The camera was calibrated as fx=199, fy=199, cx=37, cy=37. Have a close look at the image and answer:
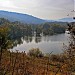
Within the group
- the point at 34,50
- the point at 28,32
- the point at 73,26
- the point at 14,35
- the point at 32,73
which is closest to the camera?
the point at 32,73

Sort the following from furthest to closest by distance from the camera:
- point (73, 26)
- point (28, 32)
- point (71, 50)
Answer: point (28, 32)
point (73, 26)
point (71, 50)

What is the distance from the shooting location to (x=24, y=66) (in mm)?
2678

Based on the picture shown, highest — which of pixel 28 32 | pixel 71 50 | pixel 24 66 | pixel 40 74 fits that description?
pixel 24 66

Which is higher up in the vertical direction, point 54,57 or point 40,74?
point 40,74

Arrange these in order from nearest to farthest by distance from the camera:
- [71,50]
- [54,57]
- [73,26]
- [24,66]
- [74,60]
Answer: [24,66], [74,60], [71,50], [73,26], [54,57]

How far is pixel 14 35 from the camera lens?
4038 inches

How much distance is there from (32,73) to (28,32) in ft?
410

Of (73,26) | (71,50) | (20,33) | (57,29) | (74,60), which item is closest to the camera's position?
(74,60)

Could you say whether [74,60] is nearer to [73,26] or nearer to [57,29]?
[73,26]

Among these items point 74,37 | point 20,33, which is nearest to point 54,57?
point 74,37

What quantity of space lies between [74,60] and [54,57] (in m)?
31.0

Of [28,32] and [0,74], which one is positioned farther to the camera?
[28,32]

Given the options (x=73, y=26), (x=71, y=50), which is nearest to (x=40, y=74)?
(x=71, y=50)

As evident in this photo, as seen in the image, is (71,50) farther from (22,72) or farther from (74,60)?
(22,72)
